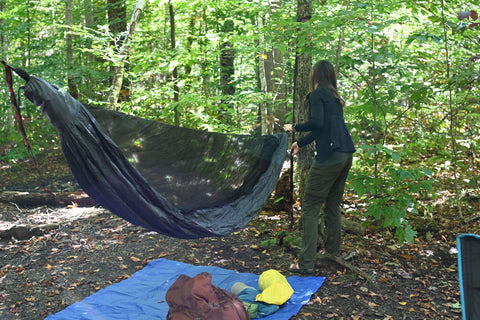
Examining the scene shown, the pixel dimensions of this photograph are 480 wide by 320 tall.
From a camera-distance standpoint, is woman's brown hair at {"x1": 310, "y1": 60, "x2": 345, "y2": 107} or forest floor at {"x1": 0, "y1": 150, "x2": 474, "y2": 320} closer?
forest floor at {"x1": 0, "y1": 150, "x2": 474, "y2": 320}

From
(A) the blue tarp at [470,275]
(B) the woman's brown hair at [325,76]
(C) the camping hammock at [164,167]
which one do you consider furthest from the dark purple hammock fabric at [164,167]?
(A) the blue tarp at [470,275]

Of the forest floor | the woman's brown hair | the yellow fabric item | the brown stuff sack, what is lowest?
the forest floor

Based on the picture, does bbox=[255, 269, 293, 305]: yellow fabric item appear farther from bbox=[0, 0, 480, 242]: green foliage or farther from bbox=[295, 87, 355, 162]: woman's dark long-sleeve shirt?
bbox=[0, 0, 480, 242]: green foliage

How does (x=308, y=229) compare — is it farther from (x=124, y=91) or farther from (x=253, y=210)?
(x=124, y=91)

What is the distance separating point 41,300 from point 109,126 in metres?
1.13

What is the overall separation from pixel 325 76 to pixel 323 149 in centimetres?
47

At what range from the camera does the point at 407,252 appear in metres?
2.86

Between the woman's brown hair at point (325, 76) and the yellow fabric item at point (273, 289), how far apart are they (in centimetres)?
117

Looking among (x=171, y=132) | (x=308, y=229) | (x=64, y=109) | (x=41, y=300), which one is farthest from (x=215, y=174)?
(x=41, y=300)

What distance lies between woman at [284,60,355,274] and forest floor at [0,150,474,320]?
266 mm

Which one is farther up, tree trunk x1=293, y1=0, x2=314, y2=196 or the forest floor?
tree trunk x1=293, y1=0, x2=314, y2=196

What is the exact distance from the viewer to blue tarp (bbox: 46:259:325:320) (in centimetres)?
212

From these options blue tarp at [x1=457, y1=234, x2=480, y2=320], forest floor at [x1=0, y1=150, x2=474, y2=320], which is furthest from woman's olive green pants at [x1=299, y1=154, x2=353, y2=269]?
blue tarp at [x1=457, y1=234, x2=480, y2=320]

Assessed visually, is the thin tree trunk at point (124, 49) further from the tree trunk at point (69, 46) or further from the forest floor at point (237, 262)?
the forest floor at point (237, 262)
